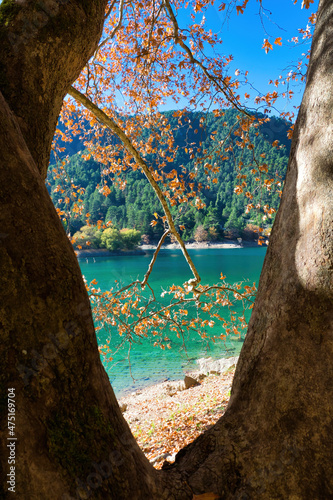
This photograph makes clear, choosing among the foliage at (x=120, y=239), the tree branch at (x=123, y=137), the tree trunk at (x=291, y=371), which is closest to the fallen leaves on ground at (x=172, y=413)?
the tree branch at (x=123, y=137)

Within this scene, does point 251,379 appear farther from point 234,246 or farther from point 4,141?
point 234,246

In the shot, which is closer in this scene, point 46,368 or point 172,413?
point 46,368

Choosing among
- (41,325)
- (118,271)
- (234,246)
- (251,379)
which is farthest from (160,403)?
(234,246)

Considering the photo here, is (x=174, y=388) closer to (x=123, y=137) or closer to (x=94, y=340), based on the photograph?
(x=123, y=137)

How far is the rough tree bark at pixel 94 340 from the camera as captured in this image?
0.84m

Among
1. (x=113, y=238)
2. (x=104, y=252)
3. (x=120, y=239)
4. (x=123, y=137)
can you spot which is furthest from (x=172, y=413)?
(x=104, y=252)

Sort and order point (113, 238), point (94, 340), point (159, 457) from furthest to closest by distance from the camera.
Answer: point (113, 238), point (159, 457), point (94, 340)

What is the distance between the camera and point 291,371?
3.51 ft

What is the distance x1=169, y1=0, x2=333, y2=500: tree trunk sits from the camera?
995mm

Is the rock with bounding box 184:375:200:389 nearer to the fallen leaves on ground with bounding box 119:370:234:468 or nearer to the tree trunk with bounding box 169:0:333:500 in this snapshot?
the fallen leaves on ground with bounding box 119:370:234:468

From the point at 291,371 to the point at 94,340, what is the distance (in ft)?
2.26

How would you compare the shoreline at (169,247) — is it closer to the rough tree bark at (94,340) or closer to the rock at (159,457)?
the rock at (159,457)

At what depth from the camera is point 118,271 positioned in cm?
2719

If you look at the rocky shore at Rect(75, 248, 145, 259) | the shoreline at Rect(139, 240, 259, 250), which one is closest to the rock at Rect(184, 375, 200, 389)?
the rocky shore at Rect(75, 248, 145, 259)
